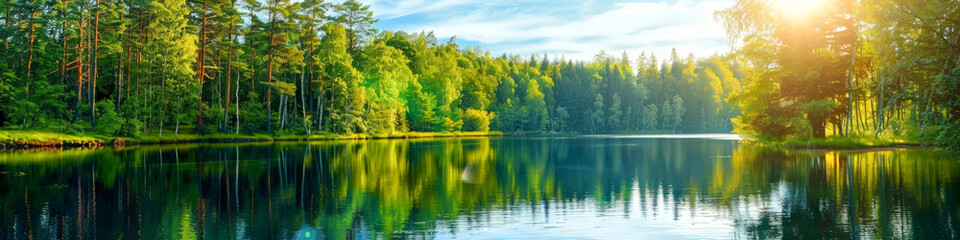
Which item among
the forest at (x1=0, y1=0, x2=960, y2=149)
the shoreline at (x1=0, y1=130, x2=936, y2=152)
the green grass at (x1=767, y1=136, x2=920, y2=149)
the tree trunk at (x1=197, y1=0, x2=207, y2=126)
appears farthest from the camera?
the tree trunk at (x1=197, y1=0, x2=207, y2=126)

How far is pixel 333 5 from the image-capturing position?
76.8 m

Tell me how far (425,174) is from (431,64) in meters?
71.9

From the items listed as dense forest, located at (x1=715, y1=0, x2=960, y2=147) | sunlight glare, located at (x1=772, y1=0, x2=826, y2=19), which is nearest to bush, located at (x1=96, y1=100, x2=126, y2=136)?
dense forest, located at (x1=715, y1=0, x2=960, y2=147)

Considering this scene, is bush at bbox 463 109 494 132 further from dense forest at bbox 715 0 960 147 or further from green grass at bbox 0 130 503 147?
dense forest at bbox 715 0 960 147

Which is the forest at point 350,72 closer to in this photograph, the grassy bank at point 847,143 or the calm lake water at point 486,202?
the grassy bank at point 847,143

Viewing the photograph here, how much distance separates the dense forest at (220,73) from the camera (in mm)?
53531

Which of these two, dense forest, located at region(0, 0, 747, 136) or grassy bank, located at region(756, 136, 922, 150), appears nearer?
grassy bank, located at region(756, 136, 922, 150)

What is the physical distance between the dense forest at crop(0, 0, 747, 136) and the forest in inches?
8.2

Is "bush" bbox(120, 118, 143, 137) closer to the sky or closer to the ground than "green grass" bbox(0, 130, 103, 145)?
closer to the sky

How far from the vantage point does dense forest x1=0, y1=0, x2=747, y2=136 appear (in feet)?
176

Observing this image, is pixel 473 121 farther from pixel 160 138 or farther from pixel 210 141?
pixel 160 138

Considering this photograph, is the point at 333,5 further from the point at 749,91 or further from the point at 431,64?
the point at 749,91

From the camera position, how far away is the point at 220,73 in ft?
220

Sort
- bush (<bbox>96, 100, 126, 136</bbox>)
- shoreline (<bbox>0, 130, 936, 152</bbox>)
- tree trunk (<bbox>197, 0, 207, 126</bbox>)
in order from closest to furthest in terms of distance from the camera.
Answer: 1. shoreline (<bbox>0, 130, 936, 152</bbox>)
2. bush (<bbox>96, 100, 126, 136</bbox>)
3. tree trunk (<bbox>197, 0, 207, 126</bbox>)
